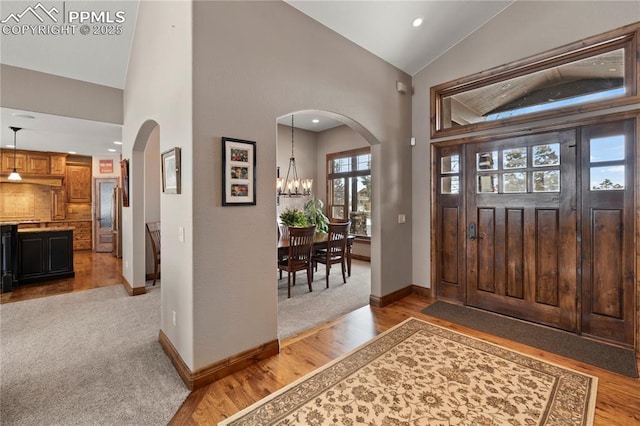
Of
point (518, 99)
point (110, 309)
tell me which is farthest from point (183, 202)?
point (518, 99)

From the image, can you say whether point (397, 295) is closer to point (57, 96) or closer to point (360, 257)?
point (360, 257)

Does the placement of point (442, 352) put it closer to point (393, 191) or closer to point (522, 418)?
point (522, 418)

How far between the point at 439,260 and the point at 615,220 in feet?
6.25

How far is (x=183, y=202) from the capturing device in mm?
2430

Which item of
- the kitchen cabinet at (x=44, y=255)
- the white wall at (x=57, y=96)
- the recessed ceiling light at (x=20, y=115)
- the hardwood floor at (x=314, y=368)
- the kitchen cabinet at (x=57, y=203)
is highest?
the white wall at (x=57, y=96)

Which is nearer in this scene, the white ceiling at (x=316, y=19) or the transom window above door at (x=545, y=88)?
the transom window above door at (x=545, y=88)

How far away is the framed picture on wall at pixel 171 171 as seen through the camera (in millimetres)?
2453

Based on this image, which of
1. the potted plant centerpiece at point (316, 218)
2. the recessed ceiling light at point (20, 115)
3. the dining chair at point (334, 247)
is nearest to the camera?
the recessed ceiling light at point (20, 115)

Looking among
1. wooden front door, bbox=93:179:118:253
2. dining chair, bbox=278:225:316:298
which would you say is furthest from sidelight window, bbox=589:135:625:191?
wooden front door, bbox=93:179:118:253

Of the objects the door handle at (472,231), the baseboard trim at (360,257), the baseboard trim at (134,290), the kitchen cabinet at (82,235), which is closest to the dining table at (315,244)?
the baseboard trim at (360,257)

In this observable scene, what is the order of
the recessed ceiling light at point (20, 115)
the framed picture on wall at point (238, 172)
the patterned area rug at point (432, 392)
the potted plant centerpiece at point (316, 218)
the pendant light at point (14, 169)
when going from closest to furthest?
the patterned area rug at point (432, 392), the framed picture on wall at point (238, 172), the recessed ceiling light at point (20, 115), the pendant light at point (14, 169), the potted plant centerpiece at point (316, 218)

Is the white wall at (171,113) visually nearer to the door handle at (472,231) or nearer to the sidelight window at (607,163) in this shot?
the door handle at (472,231)

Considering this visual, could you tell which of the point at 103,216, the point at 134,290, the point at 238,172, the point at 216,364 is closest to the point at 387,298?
the point at 216,364

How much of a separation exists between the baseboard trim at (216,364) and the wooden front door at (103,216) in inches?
280
